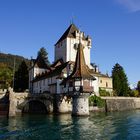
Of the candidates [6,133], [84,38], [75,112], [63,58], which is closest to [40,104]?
[75,112]

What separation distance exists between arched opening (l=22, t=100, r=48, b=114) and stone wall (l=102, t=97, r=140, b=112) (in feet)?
49.2

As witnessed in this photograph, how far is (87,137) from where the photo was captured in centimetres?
2794

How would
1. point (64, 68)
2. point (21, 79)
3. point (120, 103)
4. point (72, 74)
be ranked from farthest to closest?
1. point (21, 79)
2. point (120, 103)
3. point (64, 68)
4. point (72, 74)

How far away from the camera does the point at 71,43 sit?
72.8 metres

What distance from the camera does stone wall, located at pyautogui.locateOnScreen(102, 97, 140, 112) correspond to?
216 feet

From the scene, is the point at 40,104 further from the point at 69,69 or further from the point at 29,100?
the point at 69,69

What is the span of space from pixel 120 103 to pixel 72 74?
2195 cm

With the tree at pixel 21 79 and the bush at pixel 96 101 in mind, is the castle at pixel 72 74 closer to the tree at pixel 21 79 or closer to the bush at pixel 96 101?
the bush at pixel 96 101

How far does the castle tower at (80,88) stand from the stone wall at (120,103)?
15.5 meters

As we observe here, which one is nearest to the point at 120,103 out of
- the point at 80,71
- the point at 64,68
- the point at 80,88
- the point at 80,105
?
the point at 64,68

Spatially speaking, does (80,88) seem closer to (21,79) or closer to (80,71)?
(80,71)

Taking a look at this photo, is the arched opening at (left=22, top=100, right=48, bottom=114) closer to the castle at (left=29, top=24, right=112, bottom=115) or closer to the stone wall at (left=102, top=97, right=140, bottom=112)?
the castle at (left=29, top=24, right=112, bottom=115)

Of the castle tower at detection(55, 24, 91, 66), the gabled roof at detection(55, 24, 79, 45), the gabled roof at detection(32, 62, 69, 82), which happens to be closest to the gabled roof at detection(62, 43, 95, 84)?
the gabled roof at detection(32, 62, 69, 82)

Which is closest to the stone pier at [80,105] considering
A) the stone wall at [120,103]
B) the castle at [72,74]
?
the castle at [72,74]
